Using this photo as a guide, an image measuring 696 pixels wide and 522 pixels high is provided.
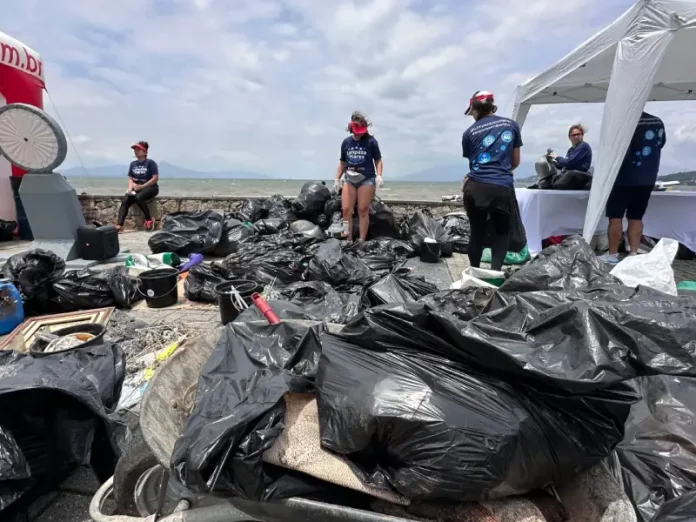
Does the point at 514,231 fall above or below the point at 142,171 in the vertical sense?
below

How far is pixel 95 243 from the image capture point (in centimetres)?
495

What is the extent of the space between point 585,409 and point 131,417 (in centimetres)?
195

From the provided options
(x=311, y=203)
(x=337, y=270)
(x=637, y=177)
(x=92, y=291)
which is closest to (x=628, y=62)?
(x=637, y=177)

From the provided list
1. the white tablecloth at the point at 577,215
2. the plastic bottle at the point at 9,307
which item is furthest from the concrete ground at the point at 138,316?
the plastic bottle at the point at 9,307

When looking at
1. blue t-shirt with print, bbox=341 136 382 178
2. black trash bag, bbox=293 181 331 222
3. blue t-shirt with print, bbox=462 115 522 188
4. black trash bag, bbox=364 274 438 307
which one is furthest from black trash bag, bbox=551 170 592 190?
black trash bag, bbox=293 181 331 222

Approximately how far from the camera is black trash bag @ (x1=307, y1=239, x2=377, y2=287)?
3873 mm

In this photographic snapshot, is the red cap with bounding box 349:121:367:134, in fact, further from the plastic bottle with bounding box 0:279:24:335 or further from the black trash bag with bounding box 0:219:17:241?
the black trash bag with bounding box 0:219:17:241

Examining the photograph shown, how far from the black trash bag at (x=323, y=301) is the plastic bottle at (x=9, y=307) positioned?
211 cm

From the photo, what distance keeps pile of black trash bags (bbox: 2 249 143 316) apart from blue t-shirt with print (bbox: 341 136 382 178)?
9.86 ft

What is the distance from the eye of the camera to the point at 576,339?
1059 millimetres

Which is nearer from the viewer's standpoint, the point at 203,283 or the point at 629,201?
the point at 203,283

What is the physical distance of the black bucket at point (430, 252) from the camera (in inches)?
199

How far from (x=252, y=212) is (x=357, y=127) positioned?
2489 mm

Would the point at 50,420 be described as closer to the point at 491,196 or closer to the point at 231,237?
the point at 491,196
